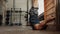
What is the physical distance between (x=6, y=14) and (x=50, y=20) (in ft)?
9.14

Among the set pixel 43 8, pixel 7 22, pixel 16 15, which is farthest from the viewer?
pixel 16 15

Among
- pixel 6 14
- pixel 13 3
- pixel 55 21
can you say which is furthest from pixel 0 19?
pixel 55 21

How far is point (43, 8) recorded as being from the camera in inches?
90.0

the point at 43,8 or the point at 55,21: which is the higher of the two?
the point at 43,8

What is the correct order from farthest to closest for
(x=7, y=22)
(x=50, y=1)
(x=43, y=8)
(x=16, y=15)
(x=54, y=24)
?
(x=16, y=15) → (x=7, y=22) → (x=43, y=8) → (x=50, y=1) → (x=54, y=24)

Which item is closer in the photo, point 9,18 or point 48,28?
point 48,28

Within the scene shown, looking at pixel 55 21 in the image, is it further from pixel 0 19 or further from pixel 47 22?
pixel 0 19

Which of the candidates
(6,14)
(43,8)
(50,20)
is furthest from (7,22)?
(50,20)

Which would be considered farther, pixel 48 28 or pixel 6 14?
pixel 6 14

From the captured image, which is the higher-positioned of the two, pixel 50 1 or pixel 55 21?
pixel 50 1

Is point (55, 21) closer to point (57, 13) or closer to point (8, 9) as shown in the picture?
point (57, 13)

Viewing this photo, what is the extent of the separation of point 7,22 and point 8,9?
0.36 metres

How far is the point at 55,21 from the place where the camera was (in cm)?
196

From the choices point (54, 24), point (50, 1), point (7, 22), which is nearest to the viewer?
point (54, 24)
